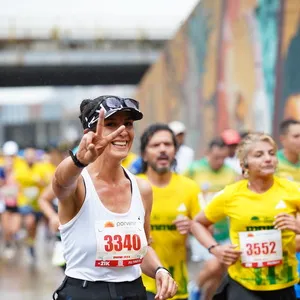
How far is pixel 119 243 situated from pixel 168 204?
103 inches

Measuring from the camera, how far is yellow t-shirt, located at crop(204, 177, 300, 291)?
5672 mm

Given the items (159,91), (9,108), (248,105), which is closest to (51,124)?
(9,108)

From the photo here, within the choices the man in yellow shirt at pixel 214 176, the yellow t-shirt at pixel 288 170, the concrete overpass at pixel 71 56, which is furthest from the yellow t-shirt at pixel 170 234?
the concrete overpass at pixel 71 56

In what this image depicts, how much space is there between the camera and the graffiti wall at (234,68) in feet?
38.6

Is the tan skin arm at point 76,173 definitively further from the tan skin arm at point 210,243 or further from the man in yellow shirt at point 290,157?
the man in yellow shirt at point 290,157

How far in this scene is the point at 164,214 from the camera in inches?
265

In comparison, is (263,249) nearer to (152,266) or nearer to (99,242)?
(152,266)

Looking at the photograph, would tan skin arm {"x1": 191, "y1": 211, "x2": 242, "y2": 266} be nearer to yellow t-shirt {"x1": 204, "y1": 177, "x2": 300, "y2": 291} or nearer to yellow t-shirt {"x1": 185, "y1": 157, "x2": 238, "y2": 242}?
yellow t-shirt {"x1": 204, "y1": 177, "x2": 300, "y2": 291}

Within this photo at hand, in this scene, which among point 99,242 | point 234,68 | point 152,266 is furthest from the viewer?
point 234,68

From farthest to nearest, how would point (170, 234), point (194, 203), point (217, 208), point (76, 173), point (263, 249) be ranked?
point (194, 203)
point (170, 234)
point (217, 208)
point (263, 249)
point (76, 173)

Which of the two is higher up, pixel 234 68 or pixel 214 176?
pixel 234 68

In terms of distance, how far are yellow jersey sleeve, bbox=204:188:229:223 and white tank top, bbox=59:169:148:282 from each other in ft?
5.80

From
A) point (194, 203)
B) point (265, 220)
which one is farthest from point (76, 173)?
point (194, 203)

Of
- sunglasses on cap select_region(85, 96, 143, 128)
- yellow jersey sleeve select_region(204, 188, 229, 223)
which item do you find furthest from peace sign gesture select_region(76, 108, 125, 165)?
yellow jersey sleeve select_region(204, 188, 229, 223)
